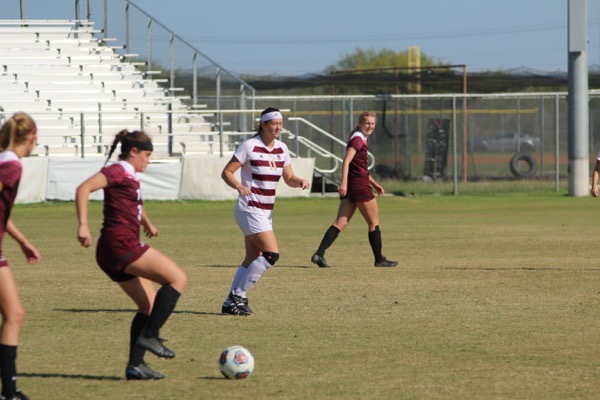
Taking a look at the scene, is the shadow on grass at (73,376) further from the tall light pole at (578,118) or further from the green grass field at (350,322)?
the tall light pole at (578,118)

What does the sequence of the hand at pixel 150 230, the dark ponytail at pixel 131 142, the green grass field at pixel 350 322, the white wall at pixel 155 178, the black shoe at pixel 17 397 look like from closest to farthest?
1. the black shoe at pixel 17 397
2. the green grass field at pixel 350 322
3. the dark ponytail at pixel 131 142
4. the hand at pixel 150 230
5. the white wall at pixel 155 178

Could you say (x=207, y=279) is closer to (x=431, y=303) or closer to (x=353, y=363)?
(x=431, y=303)

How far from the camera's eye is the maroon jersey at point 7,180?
6.70 meters

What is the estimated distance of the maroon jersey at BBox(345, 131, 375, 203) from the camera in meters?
14.6

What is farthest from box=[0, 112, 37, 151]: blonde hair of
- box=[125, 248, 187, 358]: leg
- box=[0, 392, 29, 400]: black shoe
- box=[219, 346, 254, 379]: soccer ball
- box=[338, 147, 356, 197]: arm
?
box=[338, 147, 356, 197]: arm

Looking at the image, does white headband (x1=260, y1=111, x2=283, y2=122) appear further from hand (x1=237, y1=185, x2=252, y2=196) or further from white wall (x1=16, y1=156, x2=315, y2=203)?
white wall (x1=16, y1=156, x2=315, y2=203)

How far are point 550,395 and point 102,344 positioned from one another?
3.61 meters

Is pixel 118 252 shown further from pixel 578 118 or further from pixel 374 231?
pixel 578 118

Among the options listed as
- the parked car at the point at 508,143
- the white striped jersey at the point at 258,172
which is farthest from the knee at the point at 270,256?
the parked car at the point at 508,143

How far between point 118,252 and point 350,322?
3.11 metres

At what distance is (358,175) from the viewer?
1466 centimetres

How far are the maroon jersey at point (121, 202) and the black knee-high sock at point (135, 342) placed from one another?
0.57 meters

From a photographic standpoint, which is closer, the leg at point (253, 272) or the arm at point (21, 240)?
the arm at point (21, 240)

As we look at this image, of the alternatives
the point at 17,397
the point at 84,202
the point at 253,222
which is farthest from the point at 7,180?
the point at 253,222
